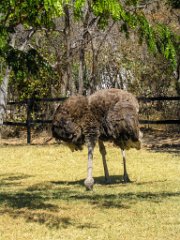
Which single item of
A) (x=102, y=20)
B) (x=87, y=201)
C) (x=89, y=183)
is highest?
(x=102, y=20)

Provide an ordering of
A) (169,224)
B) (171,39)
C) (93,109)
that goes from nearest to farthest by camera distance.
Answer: (169,224)
(171,39)
(93,109)

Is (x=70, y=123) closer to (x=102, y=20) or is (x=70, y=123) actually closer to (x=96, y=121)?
(x=96, y=121)

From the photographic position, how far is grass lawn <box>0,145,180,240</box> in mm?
7621

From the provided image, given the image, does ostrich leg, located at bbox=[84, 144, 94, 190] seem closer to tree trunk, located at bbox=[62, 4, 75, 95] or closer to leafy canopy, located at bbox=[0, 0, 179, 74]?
leafy canopy, located at bbox=[0, 0, 179, 74]

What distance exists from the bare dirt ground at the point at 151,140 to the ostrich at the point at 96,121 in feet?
25.1

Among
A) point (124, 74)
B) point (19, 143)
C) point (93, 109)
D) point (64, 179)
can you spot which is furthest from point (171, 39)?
point (124, 74)

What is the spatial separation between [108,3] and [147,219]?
3.20m

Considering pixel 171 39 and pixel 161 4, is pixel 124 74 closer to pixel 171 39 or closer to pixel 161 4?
pixel 161 4

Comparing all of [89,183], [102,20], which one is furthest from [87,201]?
[102,20]

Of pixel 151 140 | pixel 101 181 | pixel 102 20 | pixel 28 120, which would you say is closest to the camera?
pixel 102 20

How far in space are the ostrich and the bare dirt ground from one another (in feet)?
25.1

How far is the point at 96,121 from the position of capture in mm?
10938

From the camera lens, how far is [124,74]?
24.5m

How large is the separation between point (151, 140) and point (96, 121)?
10174 millimetres
